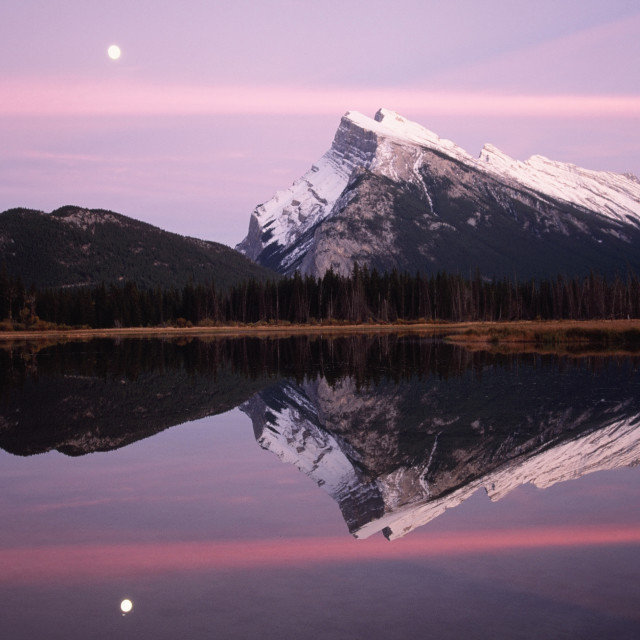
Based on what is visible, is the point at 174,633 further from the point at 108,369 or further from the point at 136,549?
the point at 108,369

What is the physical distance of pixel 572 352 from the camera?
65.2m

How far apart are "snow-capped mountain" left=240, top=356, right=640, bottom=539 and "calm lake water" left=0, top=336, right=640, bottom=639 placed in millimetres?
97

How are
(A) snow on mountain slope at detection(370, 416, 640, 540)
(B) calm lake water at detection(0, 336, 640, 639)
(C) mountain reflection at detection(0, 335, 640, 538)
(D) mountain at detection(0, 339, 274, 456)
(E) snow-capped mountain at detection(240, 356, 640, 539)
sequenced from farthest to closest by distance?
(D) mountain at detection(0, 339, 274, 456)
(C) mountain reflection at detection(0, 335, 640, 538)
(E) snow-capped mountain at detection(240, 356, 640, 539)
(A) snow on mountain slope at detection(370, 416, 640, 540)
(B) calm lake water at detection(0, 336, 640, 639)

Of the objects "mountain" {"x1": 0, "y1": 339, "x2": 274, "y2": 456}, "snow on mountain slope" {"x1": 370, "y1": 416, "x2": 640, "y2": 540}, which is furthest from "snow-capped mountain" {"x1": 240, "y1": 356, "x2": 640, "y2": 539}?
"mountain" {"x1": 0, "y1": 339, "x2": 274, "y2": 456}

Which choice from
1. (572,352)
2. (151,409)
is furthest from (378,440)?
(572,352)

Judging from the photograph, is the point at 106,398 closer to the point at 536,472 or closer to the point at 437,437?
the point at 437,437

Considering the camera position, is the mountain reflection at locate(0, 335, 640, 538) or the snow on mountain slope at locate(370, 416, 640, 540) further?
the mountain reflection at locate(0, 335, 640, 538)

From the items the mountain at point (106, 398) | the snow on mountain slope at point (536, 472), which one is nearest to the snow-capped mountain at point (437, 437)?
the snow on mountain slope at point (536, 472)

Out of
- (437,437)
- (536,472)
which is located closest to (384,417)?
(437,437)

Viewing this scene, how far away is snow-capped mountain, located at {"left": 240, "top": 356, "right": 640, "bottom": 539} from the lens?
742 inches

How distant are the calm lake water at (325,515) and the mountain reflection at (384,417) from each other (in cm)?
14

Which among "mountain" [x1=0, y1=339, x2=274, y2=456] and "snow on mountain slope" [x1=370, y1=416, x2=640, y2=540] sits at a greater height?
"snow on mountain slope" [x1=370, y1=416, x2=640, y2=540]

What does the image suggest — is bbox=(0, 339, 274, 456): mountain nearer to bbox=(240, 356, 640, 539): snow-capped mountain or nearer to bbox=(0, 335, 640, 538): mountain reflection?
bbox=(0, 335, 640, 538): mountain reflection

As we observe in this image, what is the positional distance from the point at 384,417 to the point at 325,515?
13.9 meters
